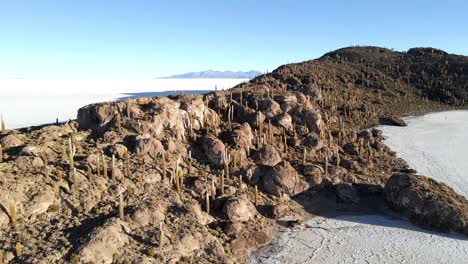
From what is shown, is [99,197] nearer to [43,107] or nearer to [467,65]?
[43,107]

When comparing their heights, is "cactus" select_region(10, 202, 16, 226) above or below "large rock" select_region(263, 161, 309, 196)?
above

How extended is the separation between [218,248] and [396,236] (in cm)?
874

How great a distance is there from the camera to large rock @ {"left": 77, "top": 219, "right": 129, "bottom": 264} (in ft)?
45.2

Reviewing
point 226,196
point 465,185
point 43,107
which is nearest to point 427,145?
point 465,185

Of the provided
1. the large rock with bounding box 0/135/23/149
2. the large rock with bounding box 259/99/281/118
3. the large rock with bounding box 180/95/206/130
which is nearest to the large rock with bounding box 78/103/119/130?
the large rock with bounding box 0/135/23/149

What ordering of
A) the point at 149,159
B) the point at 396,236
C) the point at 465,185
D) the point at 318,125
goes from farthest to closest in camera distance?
the point at 318,125 → the point at 465,185 → the point at 149,159 → the point at 396,236

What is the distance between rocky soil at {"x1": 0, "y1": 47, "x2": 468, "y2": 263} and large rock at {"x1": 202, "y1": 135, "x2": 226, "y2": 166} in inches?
2.3

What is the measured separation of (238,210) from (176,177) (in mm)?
3504

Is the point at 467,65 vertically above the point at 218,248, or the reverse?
the point at 467,65

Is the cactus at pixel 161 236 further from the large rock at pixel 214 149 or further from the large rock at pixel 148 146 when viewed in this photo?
the large rock at pixel 214 149

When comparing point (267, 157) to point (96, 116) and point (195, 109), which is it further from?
point (96, 116)

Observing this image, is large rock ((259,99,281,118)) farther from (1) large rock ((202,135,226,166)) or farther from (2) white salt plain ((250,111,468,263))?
(2) white salt plain ((250,111,468,263))

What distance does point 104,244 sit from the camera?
14.3 m

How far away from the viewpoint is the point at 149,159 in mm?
20719
